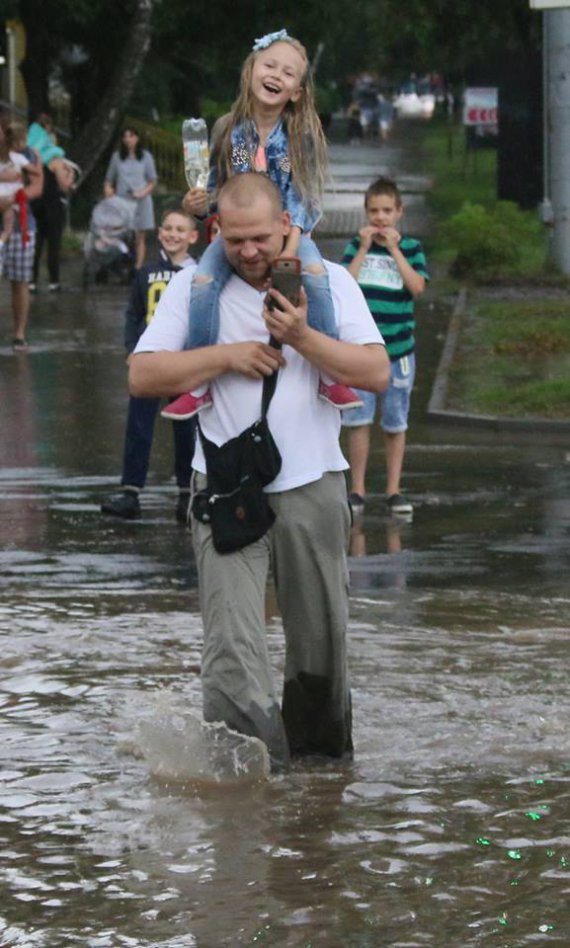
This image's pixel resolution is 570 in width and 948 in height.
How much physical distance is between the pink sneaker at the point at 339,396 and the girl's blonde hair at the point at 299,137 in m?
1.05

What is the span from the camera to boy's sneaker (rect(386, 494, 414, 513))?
12.3 metres

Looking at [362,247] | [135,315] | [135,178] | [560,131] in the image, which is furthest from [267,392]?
[135,178]

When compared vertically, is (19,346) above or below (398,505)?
above

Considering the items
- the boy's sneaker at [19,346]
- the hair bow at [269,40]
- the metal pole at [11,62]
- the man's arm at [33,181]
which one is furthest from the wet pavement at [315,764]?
the metal pole at [11,62]

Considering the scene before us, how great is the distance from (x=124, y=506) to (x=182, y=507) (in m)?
0.33

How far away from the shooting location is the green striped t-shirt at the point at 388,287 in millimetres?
12109

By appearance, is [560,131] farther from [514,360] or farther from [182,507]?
[182,507]

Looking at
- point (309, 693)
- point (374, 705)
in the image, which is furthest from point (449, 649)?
point (309, 693)

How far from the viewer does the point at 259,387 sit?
649 cm

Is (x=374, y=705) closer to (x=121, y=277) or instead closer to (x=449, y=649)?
(x=449, y=649)

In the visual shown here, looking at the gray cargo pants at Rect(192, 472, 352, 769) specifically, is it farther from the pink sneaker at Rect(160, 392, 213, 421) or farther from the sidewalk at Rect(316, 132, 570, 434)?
the sidewalk at Rect(316, 132, 570, 434)

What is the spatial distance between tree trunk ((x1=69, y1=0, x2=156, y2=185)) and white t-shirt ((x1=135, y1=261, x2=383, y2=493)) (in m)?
29.7

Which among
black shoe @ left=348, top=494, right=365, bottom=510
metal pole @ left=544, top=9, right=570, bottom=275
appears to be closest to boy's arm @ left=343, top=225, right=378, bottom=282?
black shoe @ left=348, top=494, right=365, bottom=510

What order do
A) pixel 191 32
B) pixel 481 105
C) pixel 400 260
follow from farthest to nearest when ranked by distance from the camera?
pixel 481 105 < pixel 191 32 < pixel 400 260
